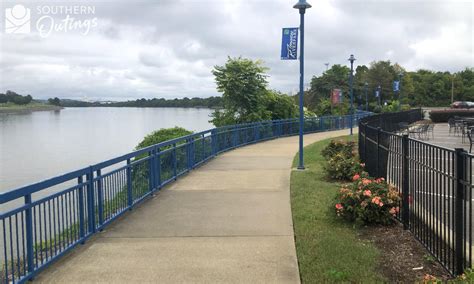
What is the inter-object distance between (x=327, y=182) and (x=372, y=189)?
369 cm

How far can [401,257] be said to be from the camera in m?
5.39

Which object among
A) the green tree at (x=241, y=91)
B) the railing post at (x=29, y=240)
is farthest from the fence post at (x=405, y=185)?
the green tree at (x=241, y=91)

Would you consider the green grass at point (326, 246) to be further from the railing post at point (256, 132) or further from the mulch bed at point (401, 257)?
the railing post at point (256, 132)

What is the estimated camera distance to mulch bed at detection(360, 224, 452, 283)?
15.8 ft

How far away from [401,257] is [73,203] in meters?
4.10

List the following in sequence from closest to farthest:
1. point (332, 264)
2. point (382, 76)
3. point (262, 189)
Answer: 1. point (332, 264)
2. point (262, 189)
3. point (382, 76)

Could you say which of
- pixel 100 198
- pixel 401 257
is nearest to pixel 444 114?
pixel 401 257

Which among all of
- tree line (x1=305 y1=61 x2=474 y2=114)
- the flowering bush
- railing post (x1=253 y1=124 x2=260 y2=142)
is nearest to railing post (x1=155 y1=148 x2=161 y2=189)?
the flowering bush

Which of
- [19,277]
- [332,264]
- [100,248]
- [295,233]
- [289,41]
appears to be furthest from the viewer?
[289,41]

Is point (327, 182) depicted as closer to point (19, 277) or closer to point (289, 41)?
point (289, 41)

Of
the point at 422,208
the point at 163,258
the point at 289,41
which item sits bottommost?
the point at 163,258

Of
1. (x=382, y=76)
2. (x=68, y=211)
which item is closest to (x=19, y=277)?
(x=68, y=211)

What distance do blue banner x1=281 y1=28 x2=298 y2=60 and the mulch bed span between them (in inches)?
310

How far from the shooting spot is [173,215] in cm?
770
